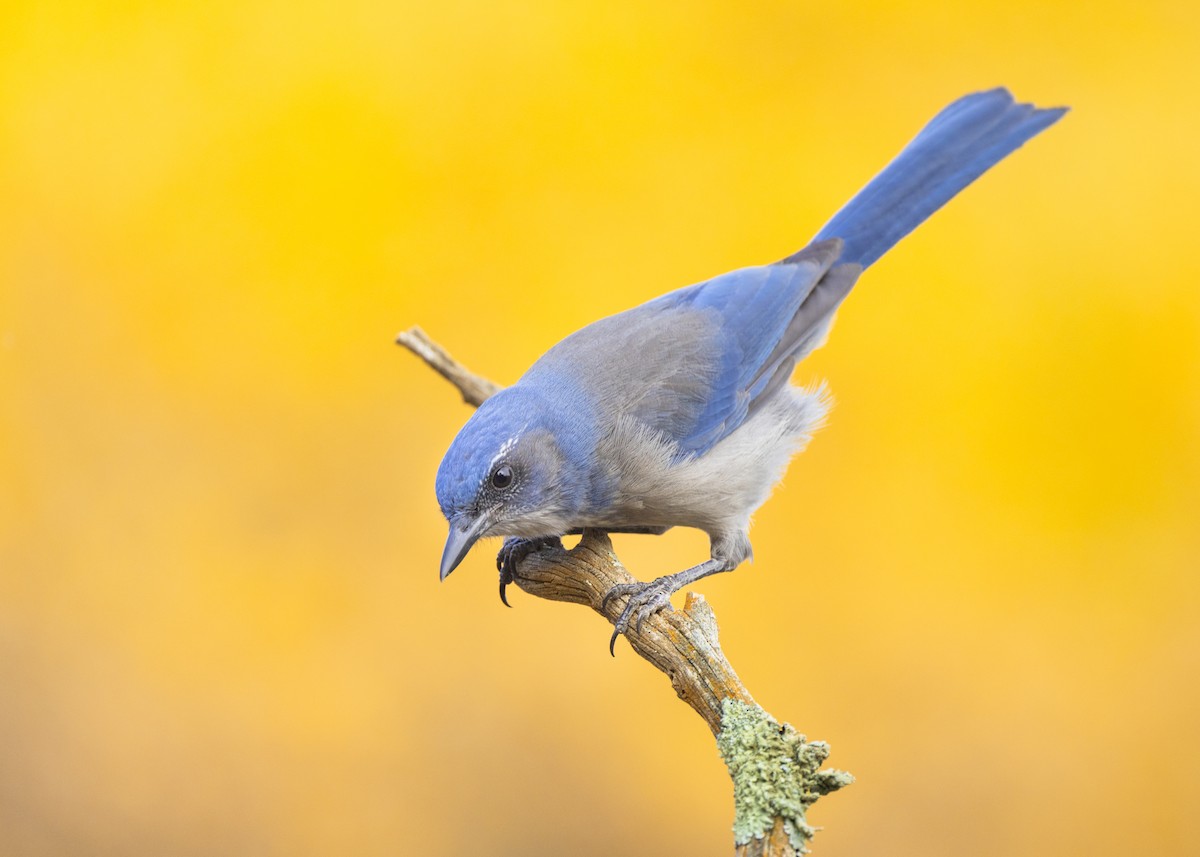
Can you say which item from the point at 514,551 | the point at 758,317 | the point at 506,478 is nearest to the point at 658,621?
the point at 506,478

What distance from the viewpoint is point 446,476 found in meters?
2.48

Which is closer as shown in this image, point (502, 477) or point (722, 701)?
point (722, 701)

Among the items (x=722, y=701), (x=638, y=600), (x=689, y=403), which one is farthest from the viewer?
(x=689, y=403)

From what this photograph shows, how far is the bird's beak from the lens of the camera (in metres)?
2.48

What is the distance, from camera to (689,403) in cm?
294

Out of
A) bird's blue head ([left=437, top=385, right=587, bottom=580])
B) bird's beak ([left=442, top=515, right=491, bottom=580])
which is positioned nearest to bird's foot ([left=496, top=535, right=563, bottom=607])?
bird's blue head ([left=437, top=385, right=587, bottom=580])

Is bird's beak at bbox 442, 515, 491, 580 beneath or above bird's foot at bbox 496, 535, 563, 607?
beneath

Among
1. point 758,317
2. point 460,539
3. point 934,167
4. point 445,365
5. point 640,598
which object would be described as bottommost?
point 460,539

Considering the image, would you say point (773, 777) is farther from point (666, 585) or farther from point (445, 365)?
point (445, 365)

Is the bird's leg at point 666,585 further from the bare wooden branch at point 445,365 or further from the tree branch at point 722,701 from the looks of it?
the bare wooden branch at point 445,365

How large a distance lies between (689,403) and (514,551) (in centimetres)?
60

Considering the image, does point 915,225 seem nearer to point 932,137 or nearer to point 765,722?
point 932,137

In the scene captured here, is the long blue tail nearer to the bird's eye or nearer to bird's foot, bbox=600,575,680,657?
bird's foot, bbox=600,575,680,657

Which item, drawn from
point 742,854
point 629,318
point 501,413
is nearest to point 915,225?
point 629,318
